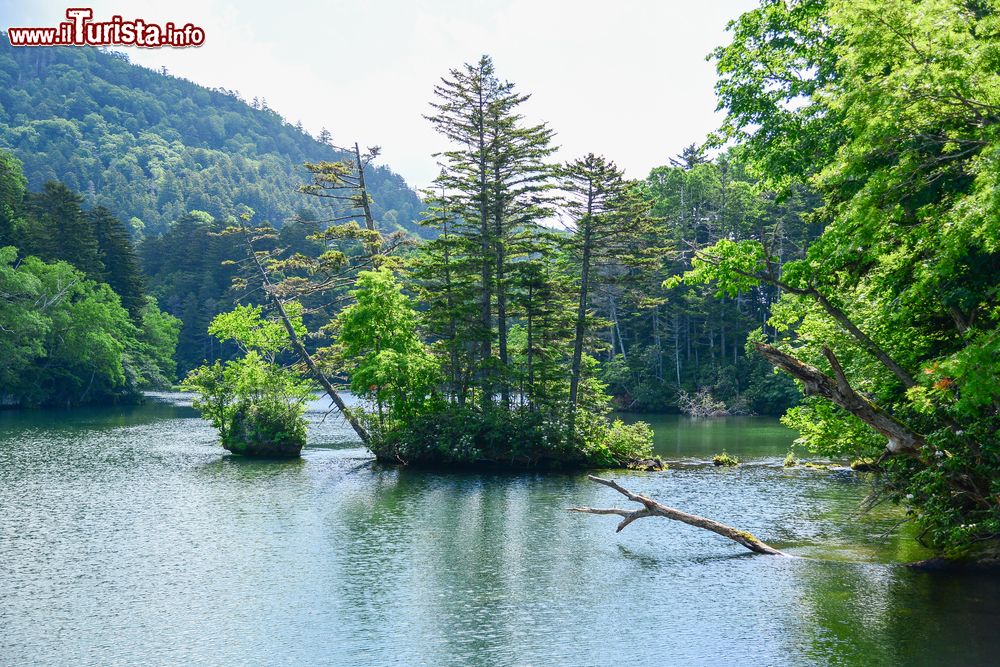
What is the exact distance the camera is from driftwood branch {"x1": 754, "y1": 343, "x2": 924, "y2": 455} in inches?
656

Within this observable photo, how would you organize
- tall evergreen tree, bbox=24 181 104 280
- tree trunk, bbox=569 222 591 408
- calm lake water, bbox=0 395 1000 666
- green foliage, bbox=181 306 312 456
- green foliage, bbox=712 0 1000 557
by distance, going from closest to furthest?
green foliage, bbox=712 0 1000 557, calm lake water, bbox=0 395 1000 666, tree trunk, bbox=569 222 591 408, green foliage, bbox=181 306 312 456, tall evergreen tree, bbox=24 181 104 280

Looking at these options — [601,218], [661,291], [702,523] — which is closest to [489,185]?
[601,218]

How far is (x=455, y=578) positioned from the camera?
19344 mm

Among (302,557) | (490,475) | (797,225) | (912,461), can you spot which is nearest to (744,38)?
(912,461)

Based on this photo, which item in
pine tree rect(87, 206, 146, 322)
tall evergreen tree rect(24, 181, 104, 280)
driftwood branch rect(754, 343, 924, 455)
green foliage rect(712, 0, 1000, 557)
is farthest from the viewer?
pine tree rect(87, 206, 146, 322)

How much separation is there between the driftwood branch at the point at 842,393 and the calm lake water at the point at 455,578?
3.15 meters

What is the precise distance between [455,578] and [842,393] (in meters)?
9.38

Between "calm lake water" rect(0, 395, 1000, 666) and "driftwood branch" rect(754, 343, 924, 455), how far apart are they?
10.3 feet

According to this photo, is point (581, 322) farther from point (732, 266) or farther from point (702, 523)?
point (732, 266)

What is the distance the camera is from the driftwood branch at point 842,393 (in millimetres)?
16656

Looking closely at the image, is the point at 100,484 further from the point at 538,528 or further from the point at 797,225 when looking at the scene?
the point at 797,225

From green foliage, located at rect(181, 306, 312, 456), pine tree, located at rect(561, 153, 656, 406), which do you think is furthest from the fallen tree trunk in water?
green foliage, located at rect(181, 306, 312, 456)

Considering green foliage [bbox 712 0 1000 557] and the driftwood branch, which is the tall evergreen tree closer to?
green foliage [bbox 712 0 1000 557]

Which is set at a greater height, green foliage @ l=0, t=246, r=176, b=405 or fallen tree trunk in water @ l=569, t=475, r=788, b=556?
green foliage @ l=0, t=246, r=176, b=405
